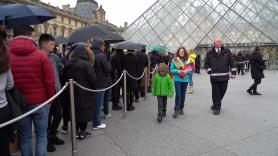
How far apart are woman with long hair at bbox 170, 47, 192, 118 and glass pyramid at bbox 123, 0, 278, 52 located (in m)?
16.7

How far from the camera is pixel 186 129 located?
5117 mm

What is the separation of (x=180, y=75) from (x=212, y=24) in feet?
60.7

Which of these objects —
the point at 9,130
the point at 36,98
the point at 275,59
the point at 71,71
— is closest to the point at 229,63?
the point at 71,71

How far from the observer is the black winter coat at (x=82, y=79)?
4.30m

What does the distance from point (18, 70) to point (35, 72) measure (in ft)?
0.62

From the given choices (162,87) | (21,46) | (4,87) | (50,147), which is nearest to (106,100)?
(162,87)

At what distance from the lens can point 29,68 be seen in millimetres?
3176

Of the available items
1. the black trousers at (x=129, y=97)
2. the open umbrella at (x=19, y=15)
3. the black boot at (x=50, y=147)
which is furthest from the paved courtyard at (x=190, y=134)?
the open umbrella at (x=19, y=15)

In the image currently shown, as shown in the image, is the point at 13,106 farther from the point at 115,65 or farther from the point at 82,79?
the point at 115,65

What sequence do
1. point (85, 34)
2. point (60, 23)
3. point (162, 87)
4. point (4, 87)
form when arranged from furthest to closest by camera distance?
point (60, 23), point (162, 87), point (85, 34), point (4, 87)

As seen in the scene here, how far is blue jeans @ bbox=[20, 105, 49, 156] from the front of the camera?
3285 millimetres

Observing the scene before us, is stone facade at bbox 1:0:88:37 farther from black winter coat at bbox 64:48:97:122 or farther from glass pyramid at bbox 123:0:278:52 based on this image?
black winter coat at bbox 64:48:97:122

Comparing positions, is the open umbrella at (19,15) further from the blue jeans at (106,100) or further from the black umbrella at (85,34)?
the blue jeans at (106,100)

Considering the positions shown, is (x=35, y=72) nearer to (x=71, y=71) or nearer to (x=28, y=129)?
(x=28, y=129)
